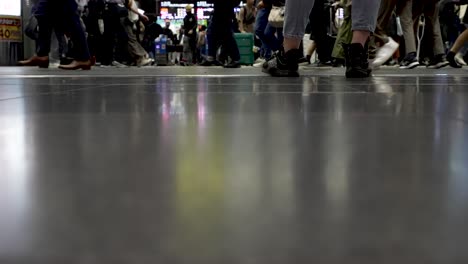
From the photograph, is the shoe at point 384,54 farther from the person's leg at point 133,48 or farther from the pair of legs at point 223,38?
the person's leg at point 133,48

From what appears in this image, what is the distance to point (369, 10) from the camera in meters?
2.79

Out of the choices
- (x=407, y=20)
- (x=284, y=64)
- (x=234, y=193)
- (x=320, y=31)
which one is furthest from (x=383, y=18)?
(x=234, y=193)

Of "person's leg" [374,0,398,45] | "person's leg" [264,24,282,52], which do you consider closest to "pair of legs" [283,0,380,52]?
"person's leg" [374,0,398,45]

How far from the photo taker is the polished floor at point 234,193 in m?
0.34

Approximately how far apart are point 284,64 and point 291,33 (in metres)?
0.19

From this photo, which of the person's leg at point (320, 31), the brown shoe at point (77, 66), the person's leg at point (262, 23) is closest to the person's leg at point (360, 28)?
the brown shoe at point (77, 66)

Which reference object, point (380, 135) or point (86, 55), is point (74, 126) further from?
point (86, 55)

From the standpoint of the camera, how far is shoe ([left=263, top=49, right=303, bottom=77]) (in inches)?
120

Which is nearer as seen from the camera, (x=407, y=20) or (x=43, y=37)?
(x=43, y=37)

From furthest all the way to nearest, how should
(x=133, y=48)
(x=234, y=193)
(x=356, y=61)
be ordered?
(x=133, y=48), (x=356, y=61), (x=234, y=193)

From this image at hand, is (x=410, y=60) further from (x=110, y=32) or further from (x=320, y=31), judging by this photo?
(x=110, y=32)

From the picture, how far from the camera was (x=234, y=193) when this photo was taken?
474 millimetres

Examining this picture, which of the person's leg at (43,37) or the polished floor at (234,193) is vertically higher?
the person's leg at (43,37)

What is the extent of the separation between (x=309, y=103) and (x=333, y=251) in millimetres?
1136
